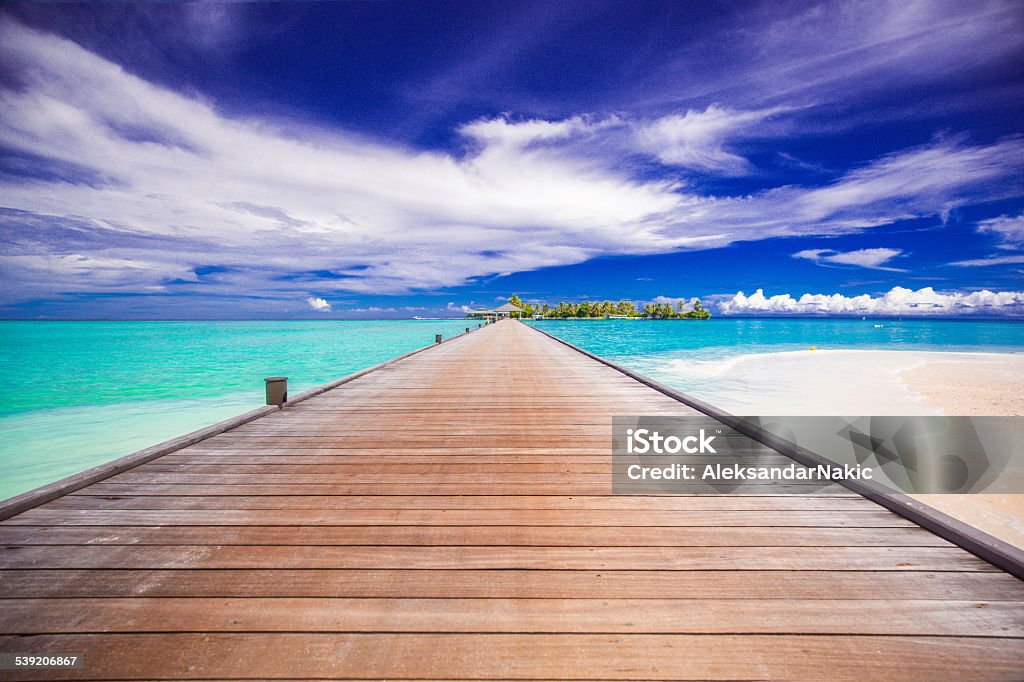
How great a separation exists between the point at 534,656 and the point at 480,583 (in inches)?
16.5

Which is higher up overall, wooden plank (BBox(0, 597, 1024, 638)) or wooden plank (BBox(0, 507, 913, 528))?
wooden plank (BBox(0, 507, 913, 528))

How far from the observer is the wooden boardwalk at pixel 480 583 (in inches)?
58.4

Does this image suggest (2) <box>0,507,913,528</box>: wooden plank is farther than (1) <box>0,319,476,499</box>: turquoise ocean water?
No

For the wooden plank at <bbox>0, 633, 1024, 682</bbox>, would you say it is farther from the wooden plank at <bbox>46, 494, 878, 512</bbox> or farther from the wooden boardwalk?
the wooden plank at <bbox>46, 494, 878, 512</bbox>

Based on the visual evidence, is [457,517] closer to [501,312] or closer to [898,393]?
[898,393]

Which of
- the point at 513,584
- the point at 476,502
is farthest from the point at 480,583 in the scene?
the point at 476,502

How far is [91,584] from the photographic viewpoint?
1.84m

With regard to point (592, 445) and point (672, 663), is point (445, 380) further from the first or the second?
point (672, 663)

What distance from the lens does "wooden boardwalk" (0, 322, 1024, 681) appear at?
4.86 feet

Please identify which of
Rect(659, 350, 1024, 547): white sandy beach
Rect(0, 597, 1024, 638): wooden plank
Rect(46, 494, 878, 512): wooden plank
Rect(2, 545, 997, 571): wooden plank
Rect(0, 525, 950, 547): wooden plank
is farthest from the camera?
Rect(659, 350, 1024, 547): white sandy beach

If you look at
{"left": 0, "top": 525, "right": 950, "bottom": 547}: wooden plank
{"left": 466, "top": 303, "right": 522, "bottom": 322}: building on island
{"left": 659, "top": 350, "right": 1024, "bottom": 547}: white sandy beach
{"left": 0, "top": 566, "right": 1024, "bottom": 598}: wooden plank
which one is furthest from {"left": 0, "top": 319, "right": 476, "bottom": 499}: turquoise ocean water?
{"left": 466, "top": 303, "right": 522, "bottom": 322}: building on island

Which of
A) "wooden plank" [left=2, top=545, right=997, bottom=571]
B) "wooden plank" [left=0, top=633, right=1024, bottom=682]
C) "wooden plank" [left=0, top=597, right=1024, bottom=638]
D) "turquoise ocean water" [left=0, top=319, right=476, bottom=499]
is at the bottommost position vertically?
"turquoise ocean water" [left=0, top=319, right=476, bottom=499]

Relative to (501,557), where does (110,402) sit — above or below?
below

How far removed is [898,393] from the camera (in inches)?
465
